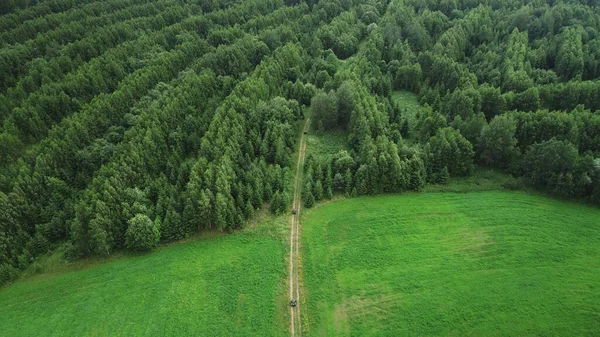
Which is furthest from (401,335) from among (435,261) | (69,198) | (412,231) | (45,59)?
(45,59)

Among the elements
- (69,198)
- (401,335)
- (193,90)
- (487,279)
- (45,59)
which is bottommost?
(401,335)

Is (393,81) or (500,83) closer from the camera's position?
(500,83)

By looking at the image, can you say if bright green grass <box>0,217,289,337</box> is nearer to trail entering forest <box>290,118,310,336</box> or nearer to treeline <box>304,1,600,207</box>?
trail entering forest <box>290,118,310,336</box>

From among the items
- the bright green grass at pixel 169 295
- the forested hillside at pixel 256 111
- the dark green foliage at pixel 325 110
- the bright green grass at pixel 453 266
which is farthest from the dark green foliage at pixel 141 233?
the dark green foliage at pixel 325 110

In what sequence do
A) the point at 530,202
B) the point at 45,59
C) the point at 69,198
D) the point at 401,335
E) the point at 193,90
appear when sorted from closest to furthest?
the point at 401,335 → the point at 530,202 → the point at 69,198 → the point at 193,90 → the point at 45,59

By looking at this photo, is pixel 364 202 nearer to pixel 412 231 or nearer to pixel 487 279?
pixel 412 231

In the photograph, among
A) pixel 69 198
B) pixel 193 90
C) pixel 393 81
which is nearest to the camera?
pixel 69 198

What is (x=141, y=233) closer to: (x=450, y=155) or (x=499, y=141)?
(x=450, y=155)

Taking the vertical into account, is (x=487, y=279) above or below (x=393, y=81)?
below
